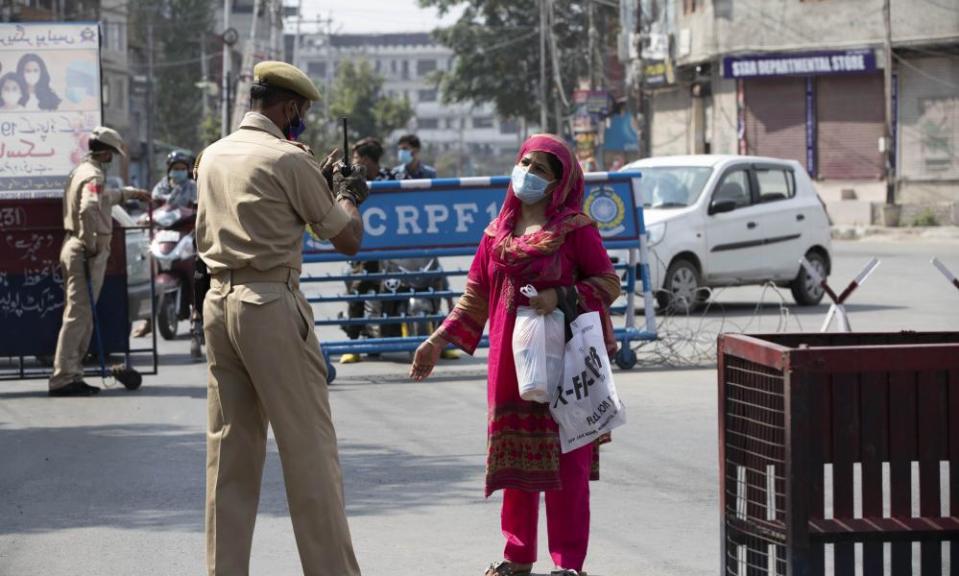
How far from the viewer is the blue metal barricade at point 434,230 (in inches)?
499

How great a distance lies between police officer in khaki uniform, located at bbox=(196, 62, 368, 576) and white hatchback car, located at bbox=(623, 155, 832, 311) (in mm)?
12079

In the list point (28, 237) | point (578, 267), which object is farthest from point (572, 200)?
point (28, 237)

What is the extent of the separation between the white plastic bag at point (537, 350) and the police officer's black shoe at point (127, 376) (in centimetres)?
669

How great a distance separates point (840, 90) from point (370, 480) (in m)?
34.0

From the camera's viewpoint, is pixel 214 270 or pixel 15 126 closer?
pixel 214 270

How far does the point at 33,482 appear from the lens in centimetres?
838

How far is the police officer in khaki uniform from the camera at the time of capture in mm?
5312

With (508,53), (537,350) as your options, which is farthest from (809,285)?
(508,53)

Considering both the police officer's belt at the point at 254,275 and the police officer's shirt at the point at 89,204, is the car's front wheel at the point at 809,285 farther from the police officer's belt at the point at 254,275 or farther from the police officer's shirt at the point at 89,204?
the police officer's belt at the point at 254,275

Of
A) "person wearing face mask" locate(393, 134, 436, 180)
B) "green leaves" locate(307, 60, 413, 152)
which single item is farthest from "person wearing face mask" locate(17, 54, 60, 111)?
"green leaves" locate(307, 60, 413, 152)

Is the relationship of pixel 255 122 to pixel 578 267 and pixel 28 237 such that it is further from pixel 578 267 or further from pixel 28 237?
pixel 28 237

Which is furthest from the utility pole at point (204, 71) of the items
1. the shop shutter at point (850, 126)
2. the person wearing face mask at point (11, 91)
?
the person wearing face mask at point (11, 91)

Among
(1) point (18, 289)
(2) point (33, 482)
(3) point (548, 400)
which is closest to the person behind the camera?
(3) point (548, 400)

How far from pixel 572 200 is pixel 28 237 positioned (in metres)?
7.08
